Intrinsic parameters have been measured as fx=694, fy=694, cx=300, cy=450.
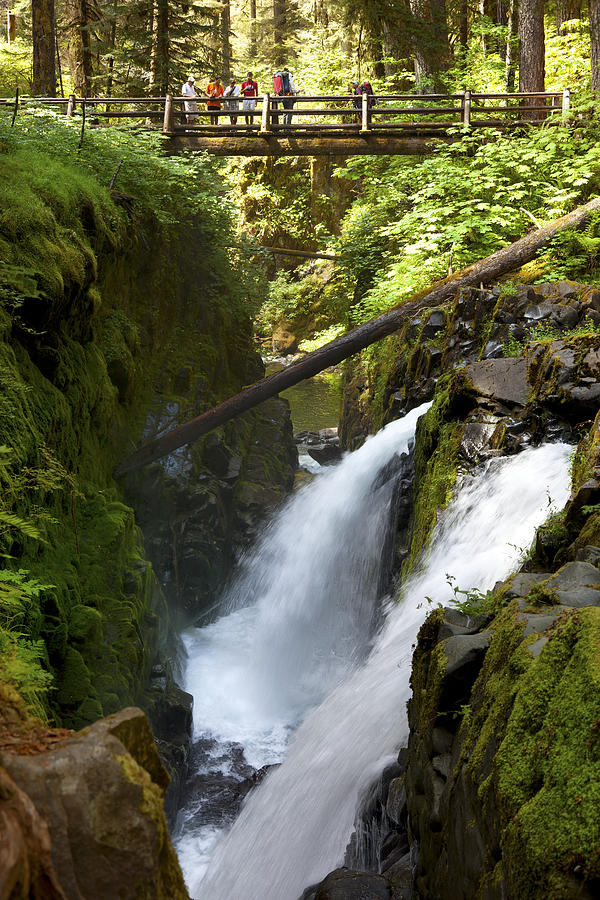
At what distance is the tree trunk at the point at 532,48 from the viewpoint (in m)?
16.8

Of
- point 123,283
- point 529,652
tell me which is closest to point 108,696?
point 529,652

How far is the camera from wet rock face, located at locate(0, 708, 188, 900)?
77.0 inches

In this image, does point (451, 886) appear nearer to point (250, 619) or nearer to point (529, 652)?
point (529, 652)

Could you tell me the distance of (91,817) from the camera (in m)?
2.03

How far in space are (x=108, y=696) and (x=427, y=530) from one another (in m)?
4.04

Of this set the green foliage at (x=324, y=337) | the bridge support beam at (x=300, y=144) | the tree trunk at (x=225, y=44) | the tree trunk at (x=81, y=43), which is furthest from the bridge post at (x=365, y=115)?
the tree trunk at (x=81, y=43)

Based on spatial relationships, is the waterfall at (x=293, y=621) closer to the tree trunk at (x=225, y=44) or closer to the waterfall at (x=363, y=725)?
the waterfall at (x=363, y=725)

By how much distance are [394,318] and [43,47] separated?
1014 centimetres

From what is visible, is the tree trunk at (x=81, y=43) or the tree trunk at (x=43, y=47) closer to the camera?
the tree trunk at (x=43, y=47)

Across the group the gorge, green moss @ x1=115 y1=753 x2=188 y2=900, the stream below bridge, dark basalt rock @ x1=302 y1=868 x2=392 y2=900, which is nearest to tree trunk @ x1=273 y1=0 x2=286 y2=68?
the gorge

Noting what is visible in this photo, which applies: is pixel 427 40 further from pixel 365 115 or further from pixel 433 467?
pixel 433 467

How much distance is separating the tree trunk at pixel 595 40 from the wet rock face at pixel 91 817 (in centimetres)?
1741

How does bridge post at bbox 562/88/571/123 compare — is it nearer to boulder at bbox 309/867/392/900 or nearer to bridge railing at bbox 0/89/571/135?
bridge railing at bbox 0/89/571/135

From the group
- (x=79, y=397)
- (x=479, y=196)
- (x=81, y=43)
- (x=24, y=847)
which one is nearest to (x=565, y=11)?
(x=479, y=196)
